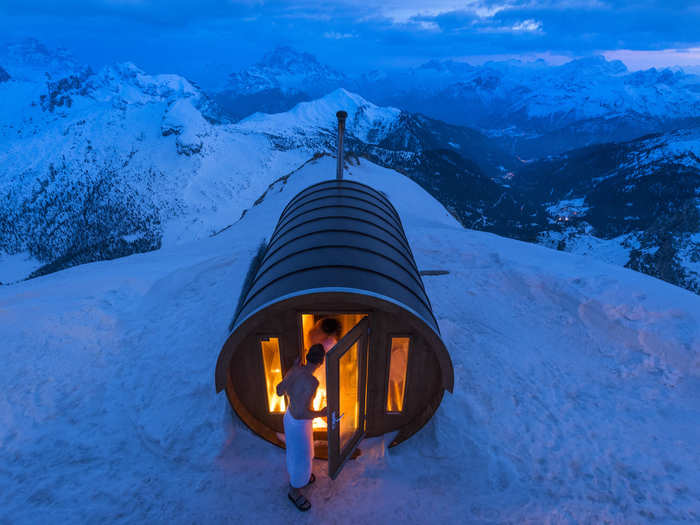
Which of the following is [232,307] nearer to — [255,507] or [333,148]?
[255,507]

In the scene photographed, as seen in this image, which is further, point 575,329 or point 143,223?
point 143,223

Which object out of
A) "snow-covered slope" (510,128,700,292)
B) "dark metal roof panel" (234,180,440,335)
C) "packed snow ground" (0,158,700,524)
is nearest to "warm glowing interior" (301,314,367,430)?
"packed snow ground" (0,158,700,524)

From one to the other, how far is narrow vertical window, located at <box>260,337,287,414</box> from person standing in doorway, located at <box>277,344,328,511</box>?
4.11ft

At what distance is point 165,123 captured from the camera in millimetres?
195000

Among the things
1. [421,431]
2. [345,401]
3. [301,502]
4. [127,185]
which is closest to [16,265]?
[127,185]

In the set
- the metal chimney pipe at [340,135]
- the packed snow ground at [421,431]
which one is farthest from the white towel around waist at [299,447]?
the metal chimney pipe at [340,135]

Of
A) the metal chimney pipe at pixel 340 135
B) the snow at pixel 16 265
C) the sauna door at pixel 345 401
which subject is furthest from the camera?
the snow at pixel 16 265

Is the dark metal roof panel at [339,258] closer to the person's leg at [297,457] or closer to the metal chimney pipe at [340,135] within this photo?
the person's leg at [297,457]

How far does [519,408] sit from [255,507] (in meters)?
5.75

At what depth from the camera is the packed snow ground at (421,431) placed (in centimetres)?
546

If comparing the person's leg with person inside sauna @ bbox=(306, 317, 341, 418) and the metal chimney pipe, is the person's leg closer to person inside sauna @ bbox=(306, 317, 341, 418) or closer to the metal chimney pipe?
person inside sauna @ bbox=(306, 317, 341, 418)

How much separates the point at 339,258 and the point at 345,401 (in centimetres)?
303

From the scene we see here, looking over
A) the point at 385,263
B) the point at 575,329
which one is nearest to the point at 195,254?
the point at 385,263

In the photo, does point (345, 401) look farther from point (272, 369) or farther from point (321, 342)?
point (272, 369)
